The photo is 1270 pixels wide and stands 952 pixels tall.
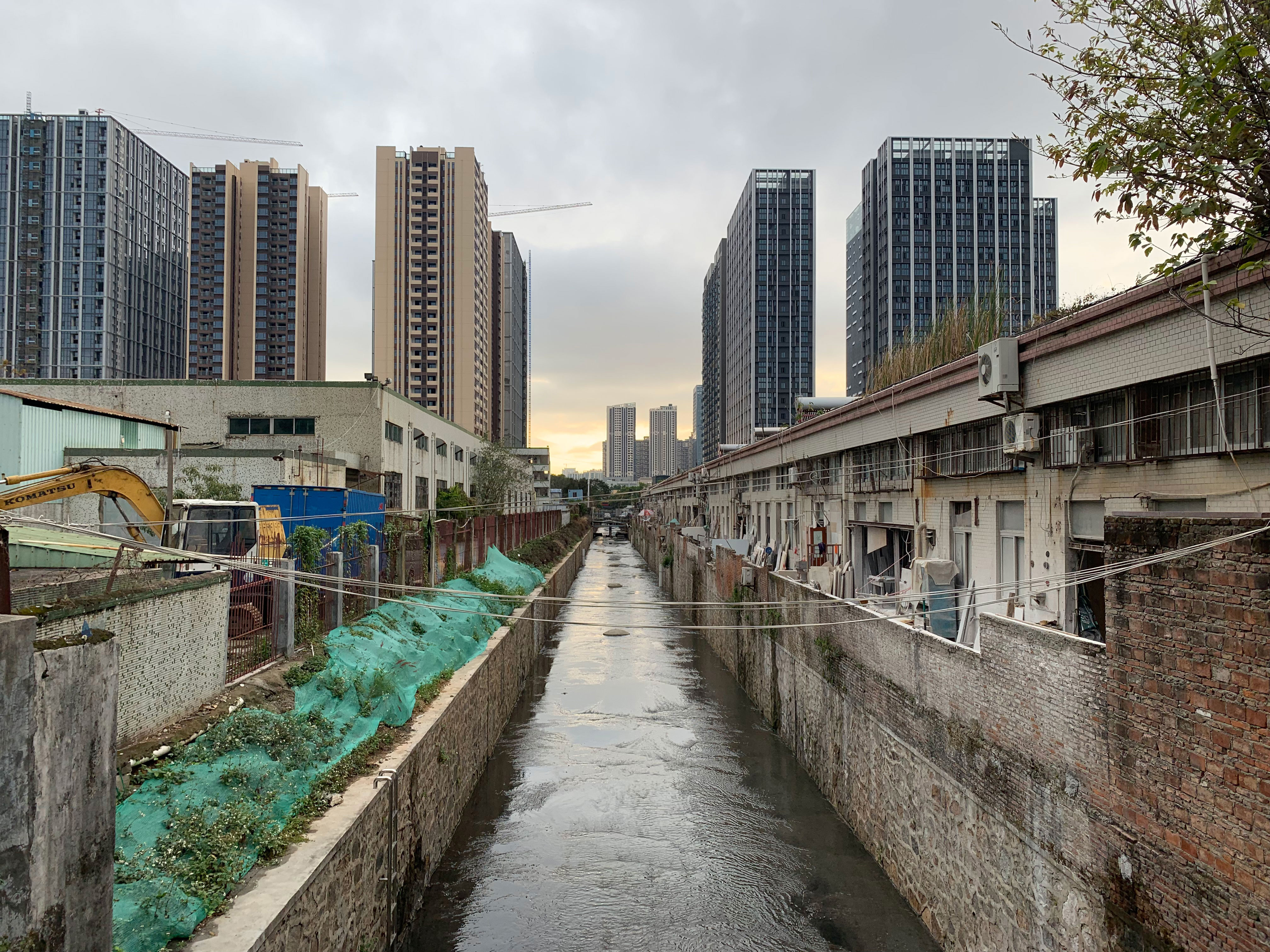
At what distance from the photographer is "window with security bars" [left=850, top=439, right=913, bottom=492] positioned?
1406cm

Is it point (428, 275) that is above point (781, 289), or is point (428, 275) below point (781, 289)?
above

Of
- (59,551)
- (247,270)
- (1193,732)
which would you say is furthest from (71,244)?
(1193,732)

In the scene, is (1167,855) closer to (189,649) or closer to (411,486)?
(189,649)

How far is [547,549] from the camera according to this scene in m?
41.0

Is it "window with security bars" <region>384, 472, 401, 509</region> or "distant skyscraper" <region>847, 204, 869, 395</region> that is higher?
"distant skyscraper" <region>847, 204, 869, 395</region>

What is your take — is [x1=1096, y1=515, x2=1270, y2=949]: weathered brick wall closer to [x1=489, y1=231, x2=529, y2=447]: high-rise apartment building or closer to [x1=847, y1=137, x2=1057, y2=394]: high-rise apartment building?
[x1=847, y1=137, x2=1057, y2=394]: high-rise apartment building

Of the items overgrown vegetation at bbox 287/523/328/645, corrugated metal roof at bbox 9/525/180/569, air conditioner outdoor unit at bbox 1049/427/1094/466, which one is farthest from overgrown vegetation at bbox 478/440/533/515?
air conditioner outdoor unit at bbox 1049/427/1094/466

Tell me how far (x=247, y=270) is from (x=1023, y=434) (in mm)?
108577

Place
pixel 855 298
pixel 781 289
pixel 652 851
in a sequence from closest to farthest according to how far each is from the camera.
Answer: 1. pixel 652 851
2. pixel 781 289
3. pixel 855 298

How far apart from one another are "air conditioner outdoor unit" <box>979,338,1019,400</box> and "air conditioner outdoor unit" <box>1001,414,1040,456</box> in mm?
363

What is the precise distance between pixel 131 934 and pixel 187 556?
302 centimetres

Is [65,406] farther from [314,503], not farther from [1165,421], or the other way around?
[1165,421]

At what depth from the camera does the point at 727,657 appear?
914 inches

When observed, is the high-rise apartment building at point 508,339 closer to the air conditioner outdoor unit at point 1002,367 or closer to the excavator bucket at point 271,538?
the excavator bucket at point 271,538
